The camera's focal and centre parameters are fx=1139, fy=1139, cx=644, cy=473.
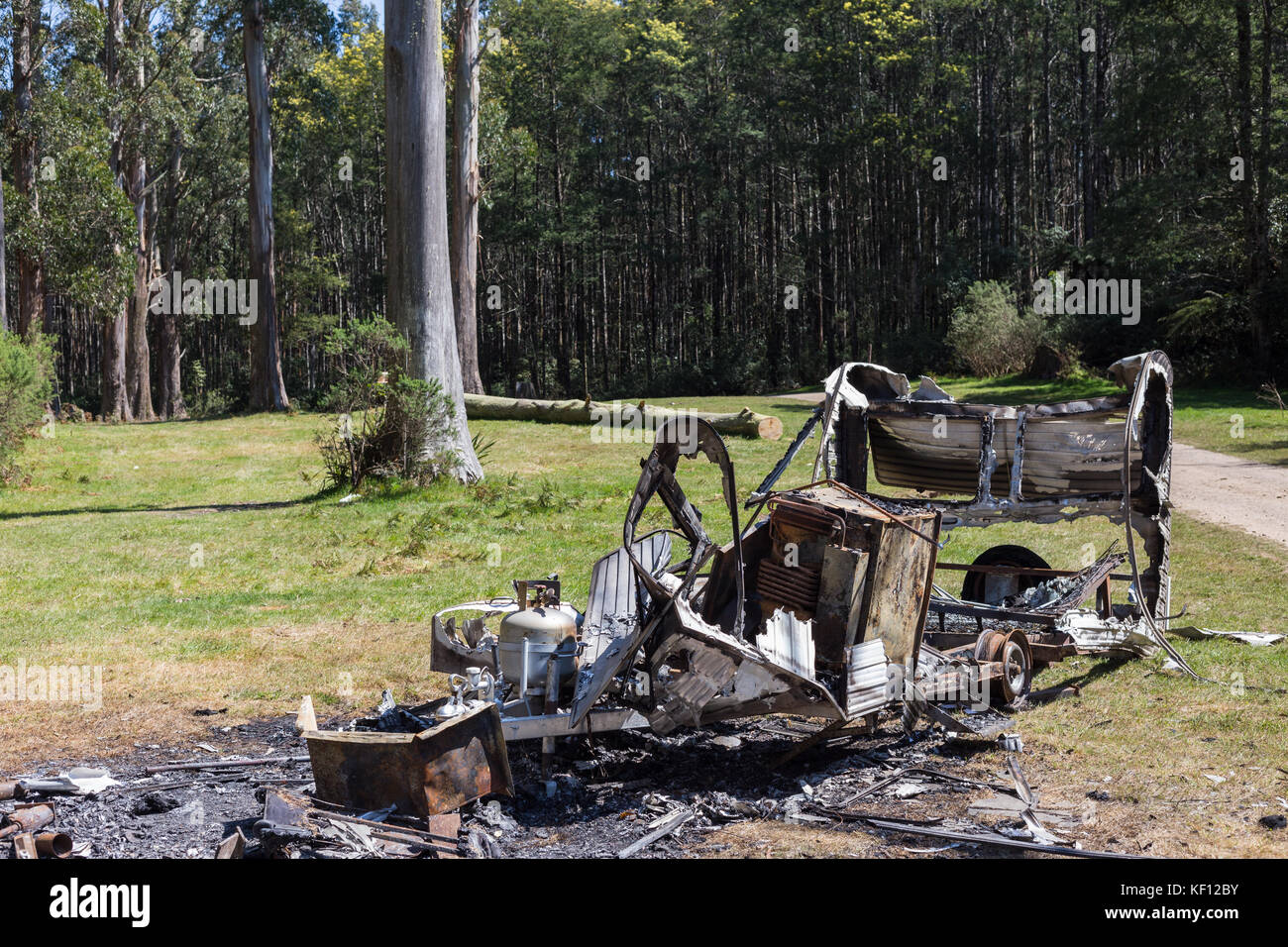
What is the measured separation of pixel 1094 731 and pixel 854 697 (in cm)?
195

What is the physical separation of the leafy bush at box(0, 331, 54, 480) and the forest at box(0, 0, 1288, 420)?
1092 centimetres

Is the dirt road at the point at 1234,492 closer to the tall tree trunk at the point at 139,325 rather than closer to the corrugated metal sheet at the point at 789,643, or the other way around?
the corrugated metal sheet at the point at 789,643

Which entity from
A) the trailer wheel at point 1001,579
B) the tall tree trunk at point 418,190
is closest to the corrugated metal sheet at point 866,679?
the trailer wheel at point 1001,579

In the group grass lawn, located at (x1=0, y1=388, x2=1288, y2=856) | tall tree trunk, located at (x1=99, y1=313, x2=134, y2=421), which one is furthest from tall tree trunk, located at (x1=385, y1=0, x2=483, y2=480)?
tall tree trunk, located at (x1=99, y1=313, x2=134, y2=421)

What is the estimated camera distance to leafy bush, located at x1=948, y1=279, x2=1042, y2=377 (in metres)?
32.8

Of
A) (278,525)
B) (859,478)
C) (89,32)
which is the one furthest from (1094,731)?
(89,32)

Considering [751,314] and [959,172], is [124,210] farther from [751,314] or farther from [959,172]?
[959,172]

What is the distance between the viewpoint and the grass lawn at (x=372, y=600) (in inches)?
257

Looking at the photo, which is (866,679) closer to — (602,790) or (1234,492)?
(602,790)

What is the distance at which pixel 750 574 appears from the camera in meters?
6.72

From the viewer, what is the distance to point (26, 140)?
31.8 m

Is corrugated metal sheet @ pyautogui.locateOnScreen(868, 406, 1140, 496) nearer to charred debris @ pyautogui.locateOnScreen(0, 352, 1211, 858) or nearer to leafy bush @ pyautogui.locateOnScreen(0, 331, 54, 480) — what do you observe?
charred debris @ pyautogui.locateOnScreen(0, 352, 1211, 858)
